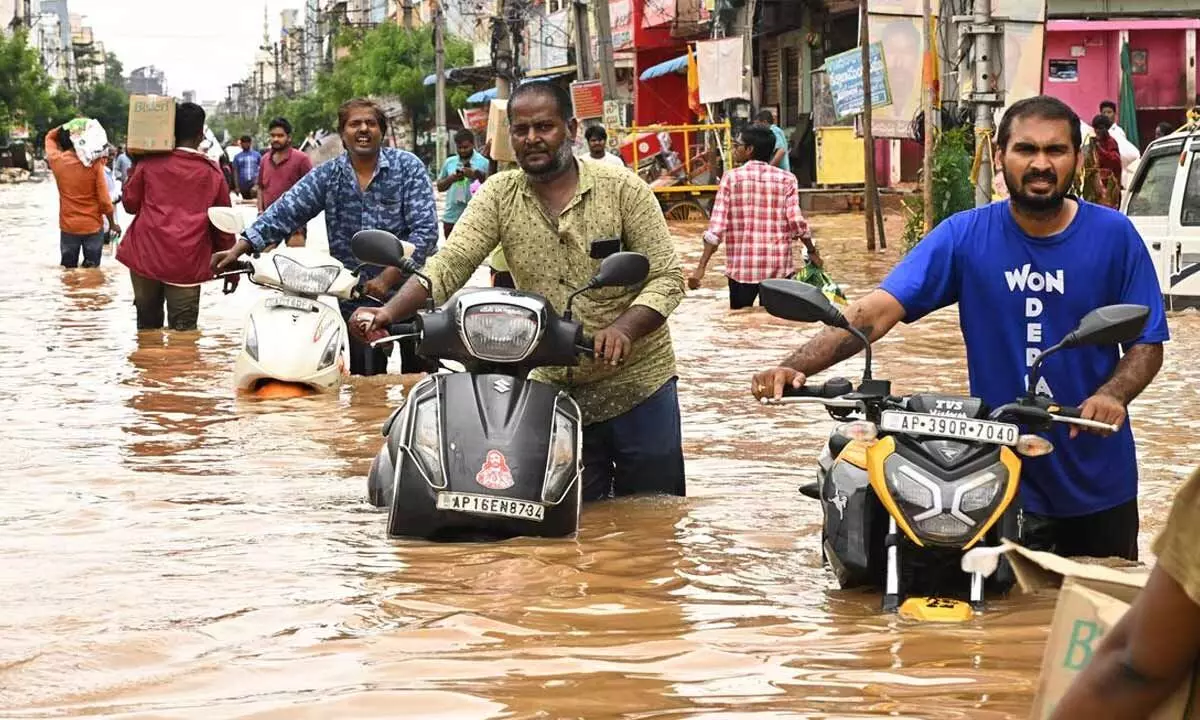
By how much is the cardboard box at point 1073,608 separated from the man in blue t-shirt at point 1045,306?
9.33 feet

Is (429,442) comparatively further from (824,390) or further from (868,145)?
(868,145)

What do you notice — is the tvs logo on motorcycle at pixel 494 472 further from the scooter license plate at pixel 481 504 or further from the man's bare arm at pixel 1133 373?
the man's bare arm at pixel 1133 373

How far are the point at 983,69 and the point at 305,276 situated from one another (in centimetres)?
844

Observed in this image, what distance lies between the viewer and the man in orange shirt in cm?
2066

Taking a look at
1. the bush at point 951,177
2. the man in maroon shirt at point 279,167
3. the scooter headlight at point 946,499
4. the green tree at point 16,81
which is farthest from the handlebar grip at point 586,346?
the green tree at point 16,81

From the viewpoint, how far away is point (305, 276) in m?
10.2

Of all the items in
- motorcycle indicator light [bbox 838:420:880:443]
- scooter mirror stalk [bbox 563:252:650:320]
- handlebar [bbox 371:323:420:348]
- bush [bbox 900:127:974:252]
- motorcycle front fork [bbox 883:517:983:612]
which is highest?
bush [bbox 900:127:974:252]

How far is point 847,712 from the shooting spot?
4.31m

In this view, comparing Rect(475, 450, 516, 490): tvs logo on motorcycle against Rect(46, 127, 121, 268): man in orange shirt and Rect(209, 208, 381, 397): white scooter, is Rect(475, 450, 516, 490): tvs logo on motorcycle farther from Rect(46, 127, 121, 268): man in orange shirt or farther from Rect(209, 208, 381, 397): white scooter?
Rect(46, 127, 121, 268): man in orange shirt

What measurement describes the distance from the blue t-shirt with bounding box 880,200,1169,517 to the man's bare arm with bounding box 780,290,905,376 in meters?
0.05

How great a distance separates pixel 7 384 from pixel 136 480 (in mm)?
4174

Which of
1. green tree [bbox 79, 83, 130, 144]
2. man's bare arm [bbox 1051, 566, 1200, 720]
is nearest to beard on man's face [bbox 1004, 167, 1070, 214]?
man's bare arm [bbox 1051, 566, 1200, 720]

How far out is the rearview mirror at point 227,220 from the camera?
10414 millimetres

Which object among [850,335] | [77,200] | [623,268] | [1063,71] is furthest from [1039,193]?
[1063,71]
